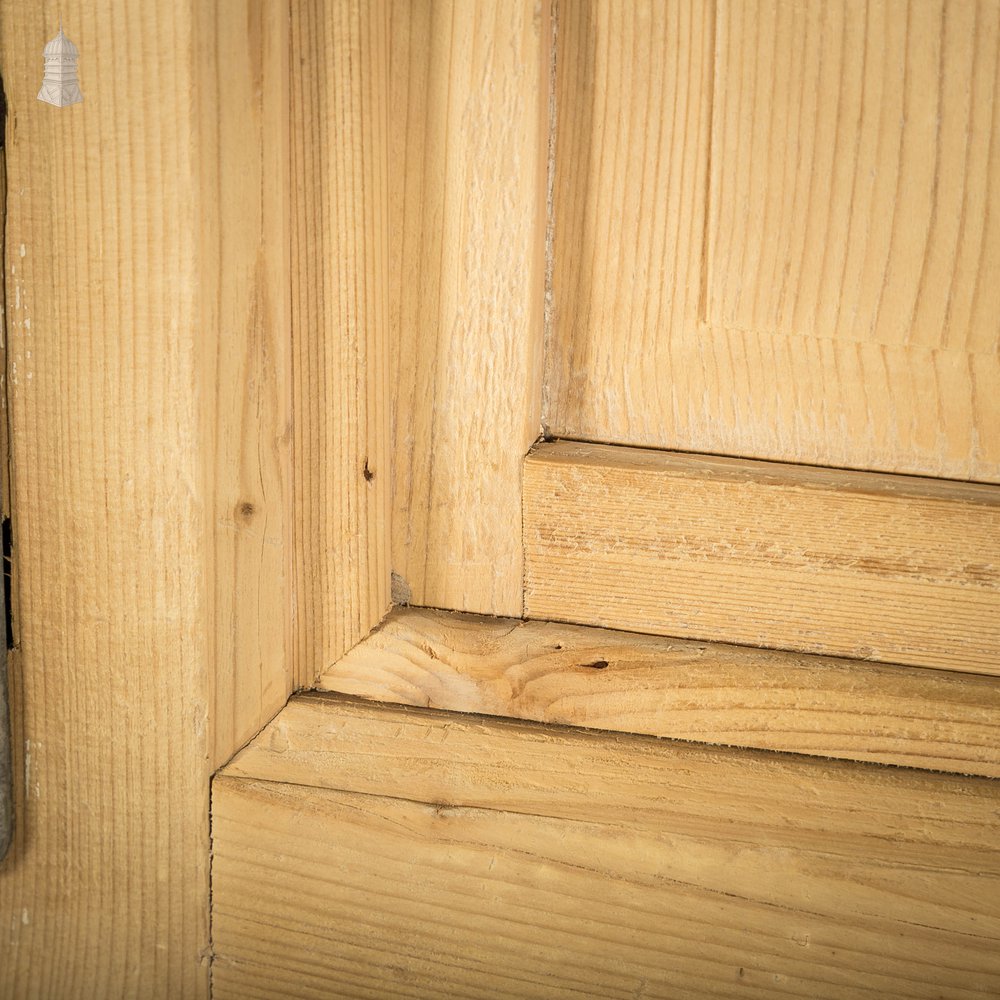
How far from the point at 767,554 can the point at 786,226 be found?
166 mm

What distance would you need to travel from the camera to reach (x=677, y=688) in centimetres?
46

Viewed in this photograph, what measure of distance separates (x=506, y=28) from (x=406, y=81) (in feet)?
0.19

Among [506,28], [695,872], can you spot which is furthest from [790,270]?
[695,872]

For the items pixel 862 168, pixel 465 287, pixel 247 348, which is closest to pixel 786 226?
pixel 862 168

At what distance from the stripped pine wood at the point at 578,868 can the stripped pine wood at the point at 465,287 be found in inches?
3.8

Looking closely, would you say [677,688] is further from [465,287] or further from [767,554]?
[465,287]

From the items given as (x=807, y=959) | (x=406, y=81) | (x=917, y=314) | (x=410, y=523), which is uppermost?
(x=406, y=81)

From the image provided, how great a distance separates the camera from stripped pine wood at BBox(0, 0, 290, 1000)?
420 mm

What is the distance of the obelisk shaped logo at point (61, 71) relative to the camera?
1.38 feet

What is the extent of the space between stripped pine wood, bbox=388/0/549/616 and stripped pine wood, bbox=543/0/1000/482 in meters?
0.03

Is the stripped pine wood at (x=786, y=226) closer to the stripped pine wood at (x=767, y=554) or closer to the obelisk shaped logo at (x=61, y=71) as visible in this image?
the stripped pine wood at (x=767, y=554)

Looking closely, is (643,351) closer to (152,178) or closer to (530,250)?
(530,250)

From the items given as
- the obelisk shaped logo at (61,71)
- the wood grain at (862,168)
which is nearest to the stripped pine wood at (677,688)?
the wood grain at (862,168)

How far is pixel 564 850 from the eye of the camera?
18.3 inches
